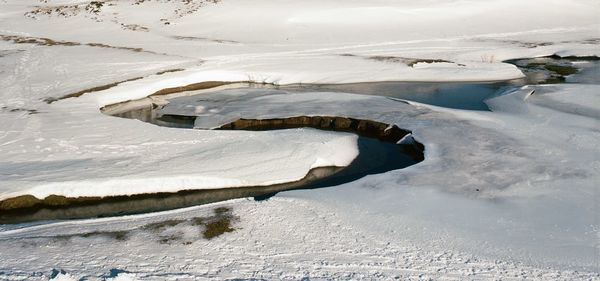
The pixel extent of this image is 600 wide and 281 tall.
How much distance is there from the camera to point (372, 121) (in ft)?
34.5

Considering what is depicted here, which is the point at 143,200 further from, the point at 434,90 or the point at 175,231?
the point at 434,90

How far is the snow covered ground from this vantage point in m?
5.45

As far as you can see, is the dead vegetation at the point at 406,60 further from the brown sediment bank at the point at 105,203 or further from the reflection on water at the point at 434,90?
the brown sediment bank at the point at 105,203

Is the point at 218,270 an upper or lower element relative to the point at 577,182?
lower

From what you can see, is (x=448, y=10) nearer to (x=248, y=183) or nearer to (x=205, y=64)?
(x=205, y=64)

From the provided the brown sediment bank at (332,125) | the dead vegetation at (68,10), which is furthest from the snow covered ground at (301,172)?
the dead vegetation at (68,10)

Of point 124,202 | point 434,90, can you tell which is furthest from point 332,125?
point 124,202

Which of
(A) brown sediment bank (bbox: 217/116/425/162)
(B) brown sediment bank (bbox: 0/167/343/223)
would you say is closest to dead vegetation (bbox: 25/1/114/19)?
(A) brown sediment bank (bbox: 217/116/425/162)

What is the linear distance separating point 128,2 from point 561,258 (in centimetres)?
2570

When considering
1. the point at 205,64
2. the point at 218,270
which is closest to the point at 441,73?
the point at 205,64

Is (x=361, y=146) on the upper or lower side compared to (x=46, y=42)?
lower

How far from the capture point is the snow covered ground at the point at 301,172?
545 centimetres

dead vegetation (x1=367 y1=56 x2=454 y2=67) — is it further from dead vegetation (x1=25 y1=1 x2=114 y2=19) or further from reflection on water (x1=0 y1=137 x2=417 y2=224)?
dead vegetation (x1=25 y1=1 x2=114 y2=19)

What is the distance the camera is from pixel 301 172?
27.1ft
